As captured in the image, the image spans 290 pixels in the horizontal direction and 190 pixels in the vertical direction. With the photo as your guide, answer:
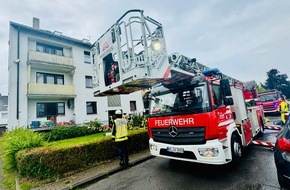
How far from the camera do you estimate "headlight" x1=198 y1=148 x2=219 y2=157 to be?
368 centimetres

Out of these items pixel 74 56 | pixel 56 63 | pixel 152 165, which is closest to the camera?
pixel 152 165

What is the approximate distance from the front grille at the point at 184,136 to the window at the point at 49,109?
14470 mm

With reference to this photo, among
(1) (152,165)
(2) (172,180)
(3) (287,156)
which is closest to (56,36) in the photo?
(1) (152,165)

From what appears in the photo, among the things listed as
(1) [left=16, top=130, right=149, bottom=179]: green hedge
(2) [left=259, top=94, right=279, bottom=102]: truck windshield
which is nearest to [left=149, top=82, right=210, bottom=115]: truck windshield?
(1) [left=16, top=130, right=149, bottom=179]: green hedge

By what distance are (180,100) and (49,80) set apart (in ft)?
51.9

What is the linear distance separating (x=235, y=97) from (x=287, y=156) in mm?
3267

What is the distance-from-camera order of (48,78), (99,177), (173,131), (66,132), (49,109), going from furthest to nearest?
1. (48,78)
2. (49,109)
3. (66,132)
4. (99,177)
5. (173,131)

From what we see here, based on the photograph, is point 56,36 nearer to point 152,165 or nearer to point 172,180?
point 152,165

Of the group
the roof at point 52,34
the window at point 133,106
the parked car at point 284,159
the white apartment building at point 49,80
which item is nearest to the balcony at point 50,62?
the white apartment building at point 49,80

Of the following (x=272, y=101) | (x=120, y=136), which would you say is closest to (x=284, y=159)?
(x=120, y=136)

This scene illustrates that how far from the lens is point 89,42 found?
19.6 meters

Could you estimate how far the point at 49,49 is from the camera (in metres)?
17.0

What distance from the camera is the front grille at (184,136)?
12.7 ft

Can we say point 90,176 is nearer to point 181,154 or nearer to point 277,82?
point 181,154
